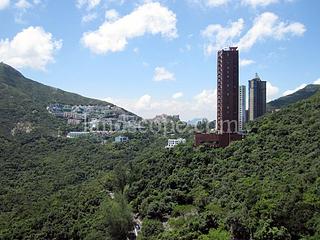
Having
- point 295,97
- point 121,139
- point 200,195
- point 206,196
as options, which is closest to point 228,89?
point 200,195

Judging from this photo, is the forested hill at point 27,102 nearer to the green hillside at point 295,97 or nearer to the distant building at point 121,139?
the distant building at point 121,139

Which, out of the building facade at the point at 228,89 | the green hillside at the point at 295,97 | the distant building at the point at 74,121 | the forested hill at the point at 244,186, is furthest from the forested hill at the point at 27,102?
the forested hill at the point at 244,186

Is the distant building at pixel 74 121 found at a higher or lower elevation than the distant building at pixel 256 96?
lower

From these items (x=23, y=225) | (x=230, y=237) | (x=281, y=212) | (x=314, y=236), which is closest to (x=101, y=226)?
(x=23, y=225)

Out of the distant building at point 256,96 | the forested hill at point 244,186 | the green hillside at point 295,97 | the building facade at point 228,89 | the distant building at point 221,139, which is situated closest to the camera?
the forested hill at point 244,186

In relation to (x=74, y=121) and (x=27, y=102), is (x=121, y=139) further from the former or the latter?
(x=27, y=102)

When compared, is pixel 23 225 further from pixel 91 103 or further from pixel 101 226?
pixel 91 103
